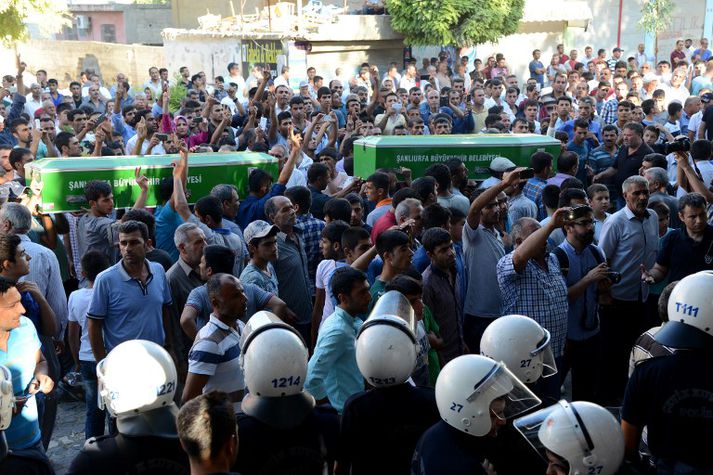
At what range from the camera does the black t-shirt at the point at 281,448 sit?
321 cm

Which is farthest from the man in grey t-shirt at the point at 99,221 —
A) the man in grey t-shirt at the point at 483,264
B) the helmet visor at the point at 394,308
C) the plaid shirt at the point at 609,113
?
the plaid shirt at the point at 609,113

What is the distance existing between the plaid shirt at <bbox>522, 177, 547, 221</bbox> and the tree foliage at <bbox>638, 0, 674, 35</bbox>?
22.1 m

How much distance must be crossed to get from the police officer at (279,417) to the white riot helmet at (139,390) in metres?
0.29

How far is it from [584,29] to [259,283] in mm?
24977

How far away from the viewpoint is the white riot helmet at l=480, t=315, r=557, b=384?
373 cm

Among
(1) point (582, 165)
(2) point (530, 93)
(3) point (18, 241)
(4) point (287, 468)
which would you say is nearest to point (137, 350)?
(4) point (287, 468)

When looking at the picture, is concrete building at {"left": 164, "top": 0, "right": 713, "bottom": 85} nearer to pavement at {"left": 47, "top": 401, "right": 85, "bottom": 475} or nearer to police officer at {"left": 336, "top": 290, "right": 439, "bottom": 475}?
pavement at {"left": 47, "top": 401, "right": 85, "bottom": 475}

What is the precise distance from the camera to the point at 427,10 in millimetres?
22156

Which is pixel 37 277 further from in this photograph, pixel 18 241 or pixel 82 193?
pixel 82 193

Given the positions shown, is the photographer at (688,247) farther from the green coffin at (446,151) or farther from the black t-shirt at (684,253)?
the green coffin at (446,151)

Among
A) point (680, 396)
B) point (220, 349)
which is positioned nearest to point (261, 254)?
point (220, 349)

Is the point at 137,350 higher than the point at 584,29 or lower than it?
lower

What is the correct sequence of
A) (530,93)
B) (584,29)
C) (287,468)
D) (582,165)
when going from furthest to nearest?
(584,29), (530,93), (582,165), (287,468)

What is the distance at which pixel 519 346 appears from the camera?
373 centimetres
